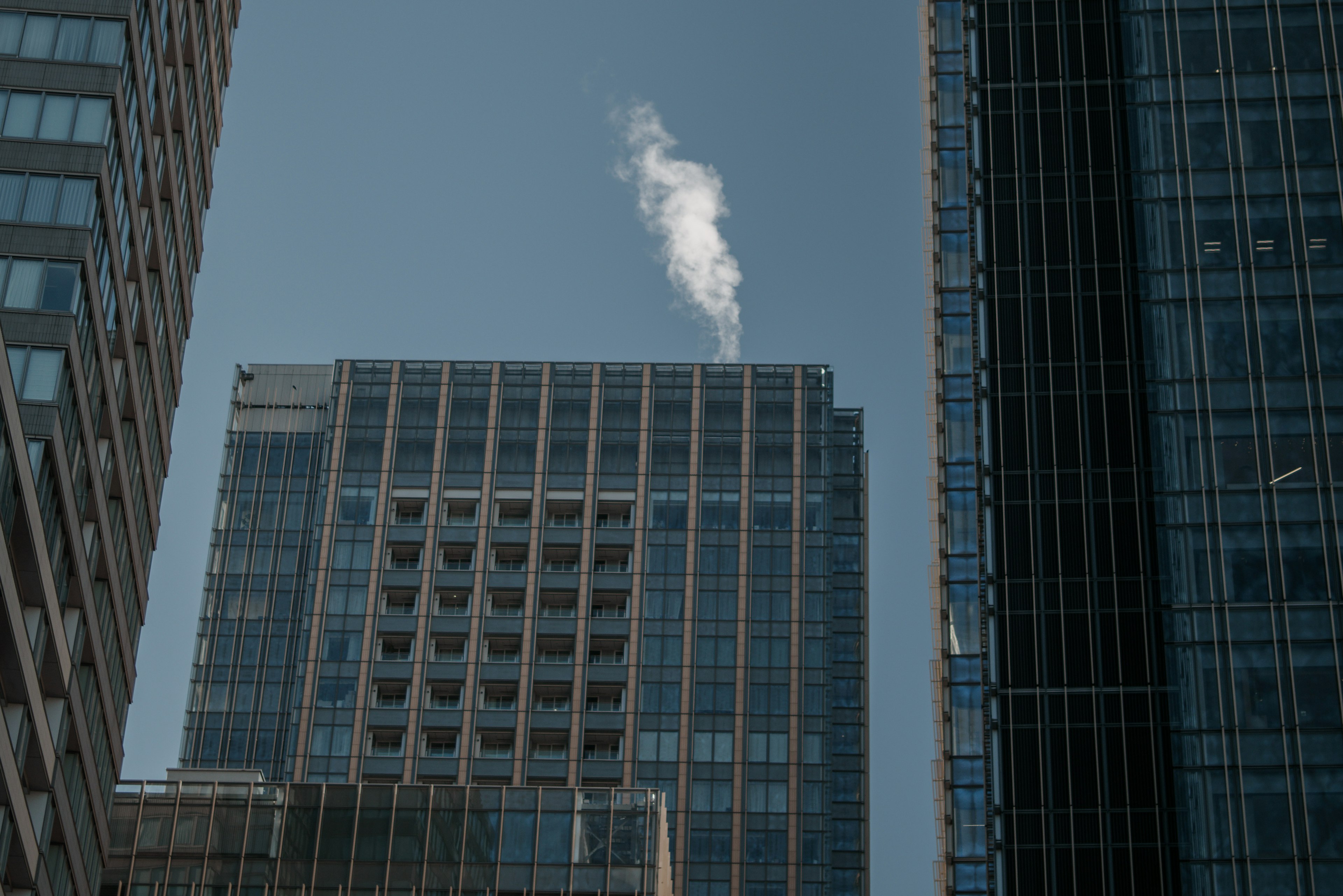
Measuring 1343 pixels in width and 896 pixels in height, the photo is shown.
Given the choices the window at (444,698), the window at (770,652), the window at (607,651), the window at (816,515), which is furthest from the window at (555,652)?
the window at (816,515)

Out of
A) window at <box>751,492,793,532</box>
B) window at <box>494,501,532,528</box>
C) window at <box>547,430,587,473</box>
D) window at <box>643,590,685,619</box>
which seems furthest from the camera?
window at <box>547,430,587,473</box>

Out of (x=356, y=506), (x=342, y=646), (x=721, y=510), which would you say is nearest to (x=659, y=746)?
(x=721, y=510)

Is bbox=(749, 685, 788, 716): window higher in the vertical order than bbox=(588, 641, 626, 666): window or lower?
→ lower

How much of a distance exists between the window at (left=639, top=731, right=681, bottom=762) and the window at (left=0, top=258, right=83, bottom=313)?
72695mm

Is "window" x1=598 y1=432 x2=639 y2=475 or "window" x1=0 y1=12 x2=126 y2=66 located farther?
"window" x1=598 y1=432 x2=639 y2=475

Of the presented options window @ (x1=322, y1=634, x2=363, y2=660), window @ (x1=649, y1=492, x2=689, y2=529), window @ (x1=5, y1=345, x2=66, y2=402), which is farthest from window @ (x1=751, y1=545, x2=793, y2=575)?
window @ (x1=5, y1=345, x2=66, y2=402)

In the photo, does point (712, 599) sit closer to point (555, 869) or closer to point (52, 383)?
point (555, 869)

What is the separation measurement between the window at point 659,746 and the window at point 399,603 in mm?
19456

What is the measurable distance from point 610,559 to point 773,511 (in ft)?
41.2

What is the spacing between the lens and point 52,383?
188ft

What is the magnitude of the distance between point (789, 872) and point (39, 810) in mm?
68414

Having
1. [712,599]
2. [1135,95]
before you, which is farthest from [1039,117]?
[712,599]

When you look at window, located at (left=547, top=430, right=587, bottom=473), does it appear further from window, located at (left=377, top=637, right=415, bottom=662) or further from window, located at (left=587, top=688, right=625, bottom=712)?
window, located at (left=587, top=688, right=625, bottom=712)

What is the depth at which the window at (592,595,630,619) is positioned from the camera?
5138 inches
